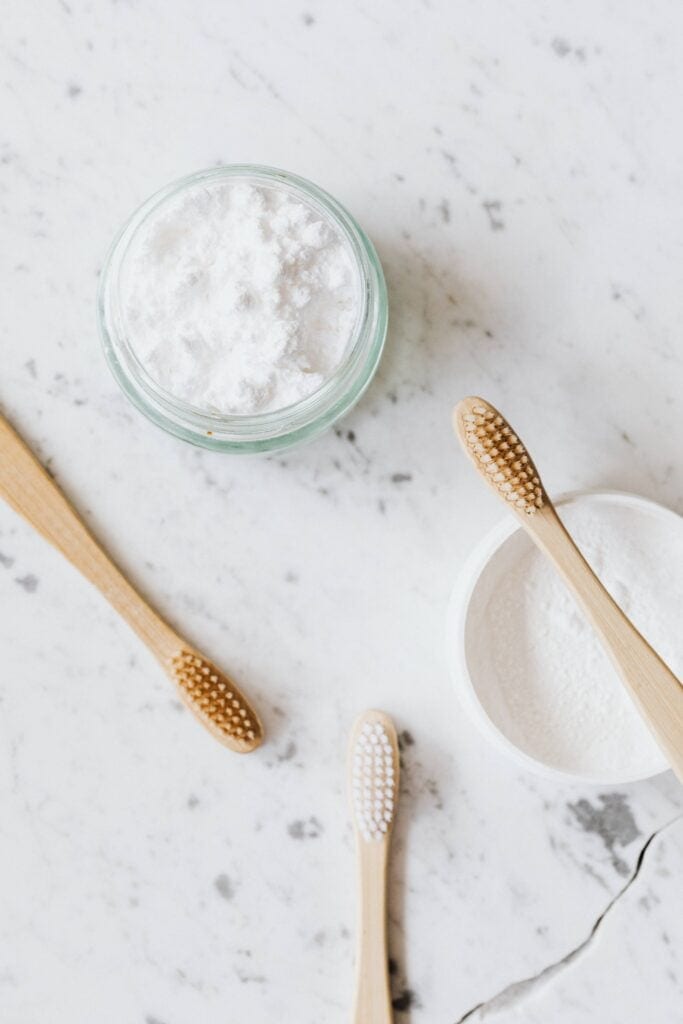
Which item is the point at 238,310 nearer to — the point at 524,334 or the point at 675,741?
the point at 524,334

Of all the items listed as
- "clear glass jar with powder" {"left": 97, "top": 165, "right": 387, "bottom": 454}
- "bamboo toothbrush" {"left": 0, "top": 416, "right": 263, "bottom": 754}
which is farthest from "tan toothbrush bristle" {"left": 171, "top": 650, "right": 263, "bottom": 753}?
"clear glass jar with powder" {"left": 97, "top": 165, "right": 387, "bottom": 454}

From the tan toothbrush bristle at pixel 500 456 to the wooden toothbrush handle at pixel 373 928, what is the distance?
0.75 feet

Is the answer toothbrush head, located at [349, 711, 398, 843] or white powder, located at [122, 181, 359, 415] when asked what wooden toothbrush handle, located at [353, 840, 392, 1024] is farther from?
white powder, located at [122, 181, 359, 415]

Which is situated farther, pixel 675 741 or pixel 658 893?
pixel 658 893

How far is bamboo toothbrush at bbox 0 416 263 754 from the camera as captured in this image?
64 centimetres

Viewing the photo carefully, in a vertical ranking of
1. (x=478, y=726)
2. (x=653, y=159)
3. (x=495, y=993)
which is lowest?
(x=495, y=993)

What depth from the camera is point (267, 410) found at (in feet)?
1.85

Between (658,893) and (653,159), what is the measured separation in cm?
46

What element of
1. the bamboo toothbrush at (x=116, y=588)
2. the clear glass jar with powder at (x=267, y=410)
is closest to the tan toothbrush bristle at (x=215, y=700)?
the bamboo toothbrush at (x=116, y=588)

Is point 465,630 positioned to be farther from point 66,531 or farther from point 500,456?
point 66,531

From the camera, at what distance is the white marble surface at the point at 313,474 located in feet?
2.12

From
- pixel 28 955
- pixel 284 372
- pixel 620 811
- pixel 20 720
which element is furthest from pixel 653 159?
pixel 28 955

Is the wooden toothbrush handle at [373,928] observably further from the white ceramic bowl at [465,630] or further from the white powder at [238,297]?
the white powder at [238,297]

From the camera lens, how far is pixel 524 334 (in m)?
0.66
